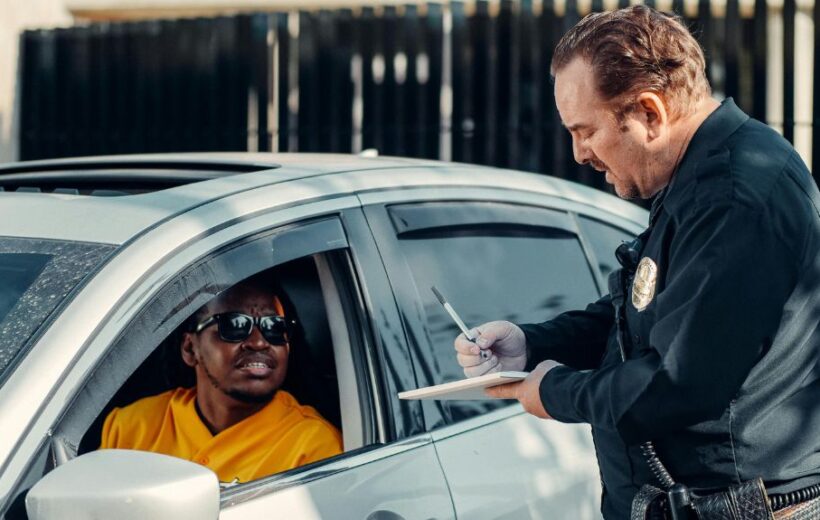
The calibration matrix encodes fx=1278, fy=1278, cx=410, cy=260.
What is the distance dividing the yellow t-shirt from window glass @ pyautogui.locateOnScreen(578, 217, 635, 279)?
989 mm

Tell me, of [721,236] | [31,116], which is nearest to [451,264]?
[721,236]

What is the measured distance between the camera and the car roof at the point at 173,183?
8.00 ft

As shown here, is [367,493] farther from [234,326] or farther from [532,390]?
[234,326]

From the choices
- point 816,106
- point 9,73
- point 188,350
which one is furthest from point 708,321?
point 9,73

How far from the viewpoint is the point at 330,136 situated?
815 centimetres

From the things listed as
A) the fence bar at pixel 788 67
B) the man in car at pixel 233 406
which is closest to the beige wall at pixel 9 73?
the fence bar at pixel 788 67

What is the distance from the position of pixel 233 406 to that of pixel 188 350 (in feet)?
0.57

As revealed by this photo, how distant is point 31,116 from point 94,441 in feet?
22.5

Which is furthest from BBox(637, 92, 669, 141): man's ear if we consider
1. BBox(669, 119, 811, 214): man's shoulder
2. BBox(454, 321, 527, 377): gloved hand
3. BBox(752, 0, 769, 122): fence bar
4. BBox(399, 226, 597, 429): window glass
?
BBox(752, 0, 769, 122): fence bar

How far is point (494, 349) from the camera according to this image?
261cm

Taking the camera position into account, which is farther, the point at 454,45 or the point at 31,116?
the point at 31,116

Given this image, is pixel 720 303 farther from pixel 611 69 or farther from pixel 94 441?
pixel 94 441

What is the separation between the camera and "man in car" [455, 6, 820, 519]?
1984 millimetres

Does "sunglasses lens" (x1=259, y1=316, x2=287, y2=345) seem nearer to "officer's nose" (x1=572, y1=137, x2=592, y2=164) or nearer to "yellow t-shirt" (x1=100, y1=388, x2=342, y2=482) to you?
"yellow t-shirt" (x1=100, y1=388, x2=342, y2=482)
